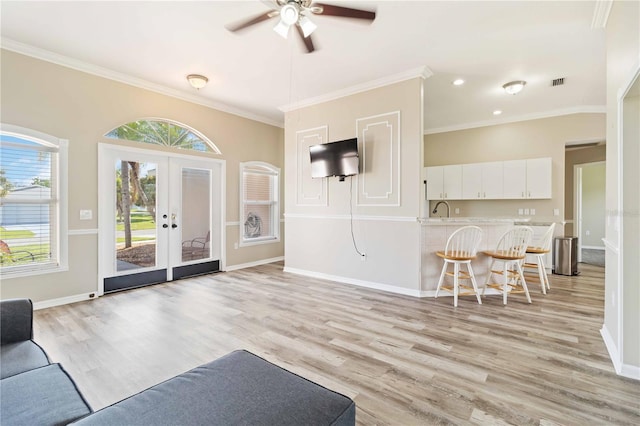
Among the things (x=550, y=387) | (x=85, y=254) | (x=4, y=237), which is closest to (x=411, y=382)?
(x=550, y=387)

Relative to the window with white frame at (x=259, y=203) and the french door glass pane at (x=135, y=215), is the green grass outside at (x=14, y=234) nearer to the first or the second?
the french door glass pane at (x=135, y=215)

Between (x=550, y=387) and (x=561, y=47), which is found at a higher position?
(x=561, y=47)

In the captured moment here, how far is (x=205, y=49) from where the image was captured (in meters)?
3.61

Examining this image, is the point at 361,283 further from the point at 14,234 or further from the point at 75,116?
the point at 75,116

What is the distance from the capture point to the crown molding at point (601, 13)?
8.68 feet

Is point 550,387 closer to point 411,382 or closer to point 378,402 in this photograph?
point 411,382

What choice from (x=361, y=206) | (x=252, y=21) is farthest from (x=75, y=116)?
(x=361, y=206)

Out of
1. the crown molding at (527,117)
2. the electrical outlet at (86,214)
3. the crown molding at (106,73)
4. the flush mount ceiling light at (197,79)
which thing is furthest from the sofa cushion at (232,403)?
the crown molding at (527,117)

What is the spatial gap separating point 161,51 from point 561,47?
16.1 ft

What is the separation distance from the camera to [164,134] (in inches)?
192

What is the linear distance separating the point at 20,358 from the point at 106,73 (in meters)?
4.05

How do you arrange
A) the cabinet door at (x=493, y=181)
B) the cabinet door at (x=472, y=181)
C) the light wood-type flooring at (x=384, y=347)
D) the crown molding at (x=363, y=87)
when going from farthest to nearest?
the cabinet door at (x=472, y=181) → the cabinet door at (x=493, y=181) → the crown molding at (x=363, y=87) → the light wood-type flooring at (x=384, y=347)

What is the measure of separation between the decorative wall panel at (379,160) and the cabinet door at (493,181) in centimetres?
303

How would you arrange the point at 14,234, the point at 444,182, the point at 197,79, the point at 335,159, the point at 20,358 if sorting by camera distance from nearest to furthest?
the point at 20,358 < the point at 14,234 < the point at 197,79 < the point at 335,159 < the point at 444,182
